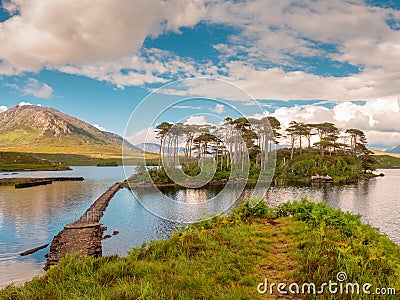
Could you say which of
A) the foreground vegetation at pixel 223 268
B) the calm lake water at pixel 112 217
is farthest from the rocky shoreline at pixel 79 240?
the foreground vegetation at pixel 223 268

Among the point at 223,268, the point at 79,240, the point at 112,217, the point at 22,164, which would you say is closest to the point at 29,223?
the point at 112,217

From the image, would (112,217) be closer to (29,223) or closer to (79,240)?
(29,223)

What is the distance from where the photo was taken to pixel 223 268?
250 inches

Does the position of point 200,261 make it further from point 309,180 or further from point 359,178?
point 359,178

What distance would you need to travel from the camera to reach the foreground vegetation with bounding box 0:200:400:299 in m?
5.26

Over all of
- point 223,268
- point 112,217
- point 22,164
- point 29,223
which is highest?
point 22,164

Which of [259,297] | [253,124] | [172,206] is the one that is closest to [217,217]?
[172,206]

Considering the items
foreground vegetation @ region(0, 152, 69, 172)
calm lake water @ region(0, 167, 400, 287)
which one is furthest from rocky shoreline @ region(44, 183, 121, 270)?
foreground vegetation @ region(0, 152, 69, 172)

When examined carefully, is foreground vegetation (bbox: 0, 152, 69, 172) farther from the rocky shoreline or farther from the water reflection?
the rocky shoreline

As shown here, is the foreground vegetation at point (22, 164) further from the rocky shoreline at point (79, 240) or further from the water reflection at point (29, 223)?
the rocky shoreline at point (79, 240)

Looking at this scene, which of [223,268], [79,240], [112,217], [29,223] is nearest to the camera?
[223,268]

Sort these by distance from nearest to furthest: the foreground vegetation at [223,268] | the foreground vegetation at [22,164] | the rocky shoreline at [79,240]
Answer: the foreground vegetation at [223,268], the rocky shoreline at [79,240], the foreground vegetation at [22,164]

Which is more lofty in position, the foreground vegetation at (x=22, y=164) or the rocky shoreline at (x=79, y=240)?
the foreground vegetation at (x=22, y=164)

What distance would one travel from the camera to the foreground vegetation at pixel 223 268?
5262 millimetres
